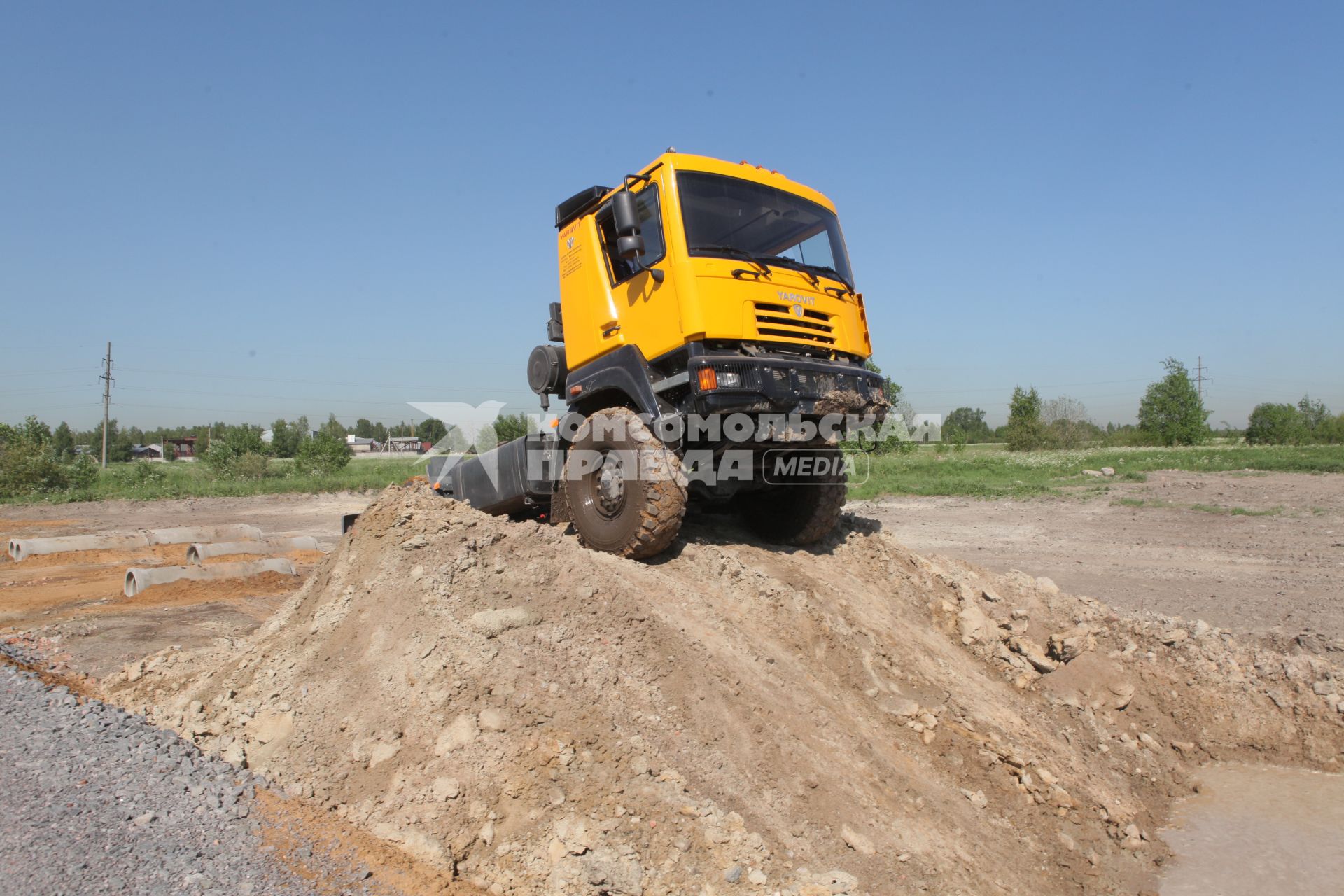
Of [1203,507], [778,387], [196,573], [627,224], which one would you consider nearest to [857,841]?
[778,387]

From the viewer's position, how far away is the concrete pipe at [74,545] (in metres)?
12.6

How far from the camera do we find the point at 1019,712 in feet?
17.9

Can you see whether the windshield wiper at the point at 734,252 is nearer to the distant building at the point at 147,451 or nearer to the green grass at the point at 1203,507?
the green grass at the point at 1203,507

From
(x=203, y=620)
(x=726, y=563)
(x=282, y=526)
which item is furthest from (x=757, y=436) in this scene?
(x=282, y=526)

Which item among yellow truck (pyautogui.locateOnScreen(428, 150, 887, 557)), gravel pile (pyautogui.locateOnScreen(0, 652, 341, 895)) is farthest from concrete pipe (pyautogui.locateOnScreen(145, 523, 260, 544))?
gravel pile (pyautogui.locateOnScreen(0, 652, 341, 895))

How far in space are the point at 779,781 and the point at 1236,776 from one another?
3.91 m

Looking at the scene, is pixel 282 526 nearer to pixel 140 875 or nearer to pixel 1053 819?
pixel 140 875

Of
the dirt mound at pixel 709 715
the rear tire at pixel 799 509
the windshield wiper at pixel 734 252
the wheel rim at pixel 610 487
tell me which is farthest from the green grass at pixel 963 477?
the windshield wiper at pixel 734 252

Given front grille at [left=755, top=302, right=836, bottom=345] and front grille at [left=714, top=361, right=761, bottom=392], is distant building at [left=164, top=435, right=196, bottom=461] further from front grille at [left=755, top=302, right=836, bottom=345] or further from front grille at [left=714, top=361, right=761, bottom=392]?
front grille at [left=714, top=361, right=761, bottom=392]

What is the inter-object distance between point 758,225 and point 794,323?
934 millimetres

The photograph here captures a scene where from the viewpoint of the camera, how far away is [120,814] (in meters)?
3.54

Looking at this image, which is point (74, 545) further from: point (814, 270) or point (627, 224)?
point (814, 270)

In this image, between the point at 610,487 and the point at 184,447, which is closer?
the point at 610,487

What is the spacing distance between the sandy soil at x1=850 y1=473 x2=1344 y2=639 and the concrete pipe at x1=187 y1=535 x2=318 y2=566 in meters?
11.0
